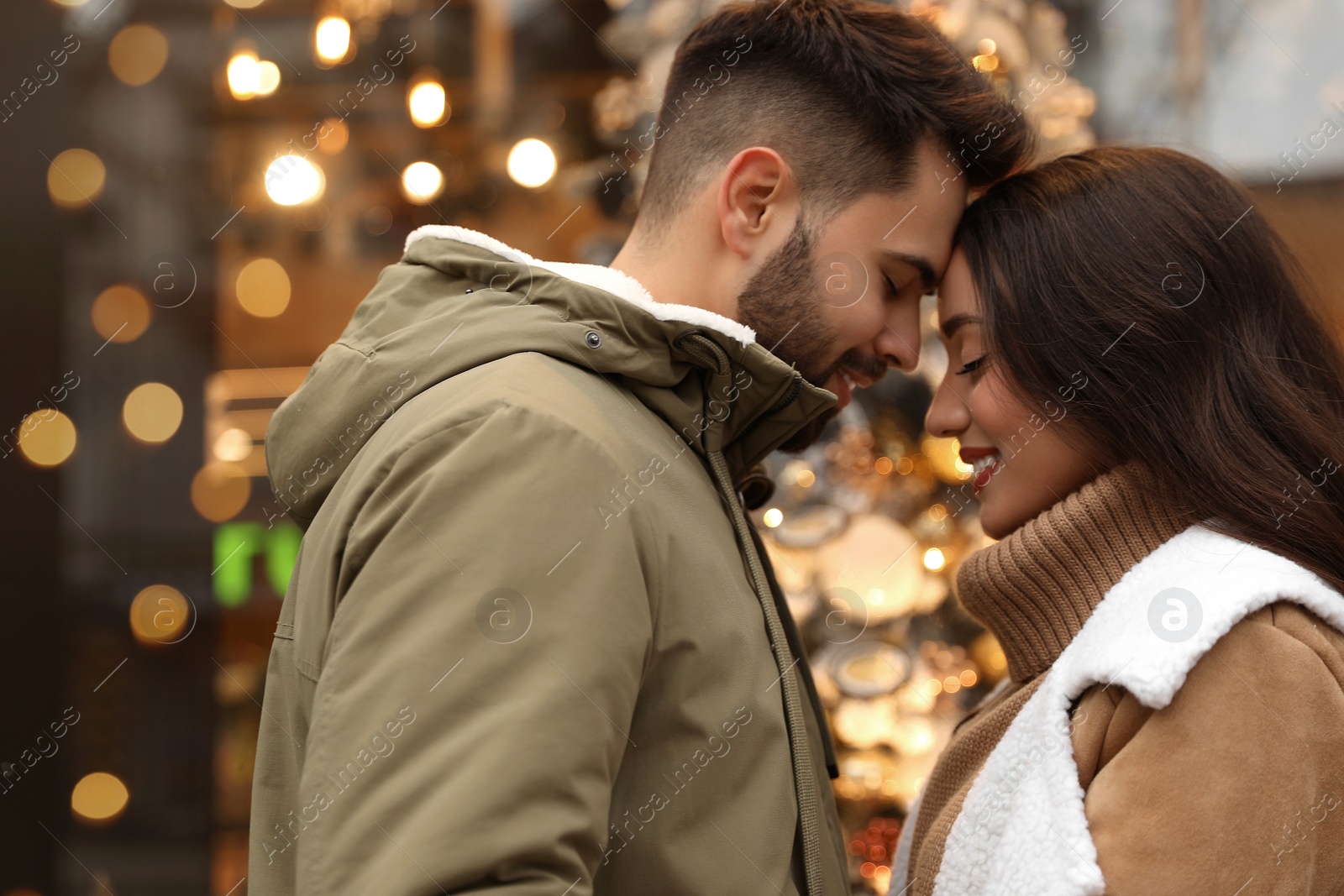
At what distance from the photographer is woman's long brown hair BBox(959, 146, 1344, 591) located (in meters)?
1.26

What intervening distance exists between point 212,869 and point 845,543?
5.83 ft

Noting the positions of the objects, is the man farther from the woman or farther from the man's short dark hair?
the woman

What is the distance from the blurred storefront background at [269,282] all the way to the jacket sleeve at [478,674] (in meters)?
1.34

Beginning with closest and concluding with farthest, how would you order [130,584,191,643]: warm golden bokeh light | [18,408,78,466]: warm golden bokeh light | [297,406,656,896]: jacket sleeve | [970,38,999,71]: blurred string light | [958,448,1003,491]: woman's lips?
1. [297,406,656,896]: jacket sleeve
2. [958,448,1003,491]: woman's lips
3. [970,38,999,71]: blurred string light
4. [18,408,78,466]: warm golden bokeh light
5. [130,584,191,643]: warm golden bokeh light

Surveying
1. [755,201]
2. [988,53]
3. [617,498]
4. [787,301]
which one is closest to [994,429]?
[787,301]

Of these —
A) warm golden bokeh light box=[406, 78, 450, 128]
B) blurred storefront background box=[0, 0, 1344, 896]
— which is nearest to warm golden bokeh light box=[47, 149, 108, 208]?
blurred storefront background box=[0, 0, 1344, 896]

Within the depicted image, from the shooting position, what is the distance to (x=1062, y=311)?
1390 millimetres

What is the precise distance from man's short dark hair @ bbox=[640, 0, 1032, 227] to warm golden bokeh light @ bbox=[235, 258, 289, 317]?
157cm

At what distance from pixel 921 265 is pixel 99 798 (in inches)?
90.1

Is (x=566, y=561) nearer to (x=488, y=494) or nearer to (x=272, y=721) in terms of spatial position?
(x=488, y=494)

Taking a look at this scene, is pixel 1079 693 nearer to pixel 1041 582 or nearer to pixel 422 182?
pixel 1041 582

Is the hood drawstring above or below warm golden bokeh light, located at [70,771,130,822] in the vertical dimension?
above

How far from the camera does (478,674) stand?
878mm

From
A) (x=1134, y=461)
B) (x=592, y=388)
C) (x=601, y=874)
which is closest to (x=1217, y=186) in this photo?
(x=1134, y=461)
